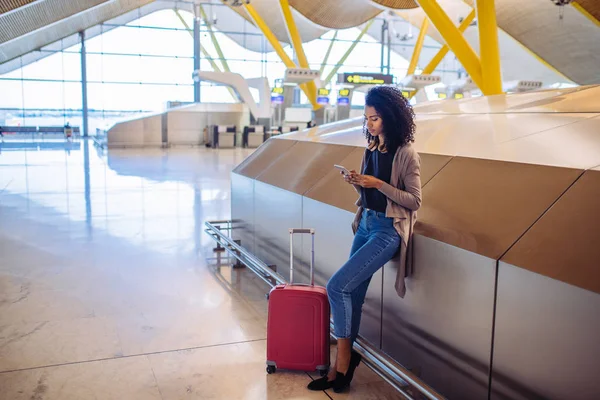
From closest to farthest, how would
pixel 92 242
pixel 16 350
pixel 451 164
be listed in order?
pixel 451 164, pixel 16 350, pixel 92 242

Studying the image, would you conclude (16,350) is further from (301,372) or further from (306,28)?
(306,28)

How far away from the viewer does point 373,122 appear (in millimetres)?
3537

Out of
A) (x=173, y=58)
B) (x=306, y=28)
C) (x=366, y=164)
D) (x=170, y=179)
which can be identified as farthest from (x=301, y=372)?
(x=306, y=28)

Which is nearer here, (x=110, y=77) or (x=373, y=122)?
(x=373, y=122)

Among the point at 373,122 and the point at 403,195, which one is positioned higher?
the point at 373,122

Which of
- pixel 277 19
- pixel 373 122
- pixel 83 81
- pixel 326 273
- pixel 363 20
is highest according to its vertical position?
pixel 277 19

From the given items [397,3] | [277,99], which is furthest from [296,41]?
[277,99]

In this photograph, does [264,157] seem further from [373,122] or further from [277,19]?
[277,19]

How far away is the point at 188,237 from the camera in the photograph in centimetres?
862

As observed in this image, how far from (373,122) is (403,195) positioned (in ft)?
1.61

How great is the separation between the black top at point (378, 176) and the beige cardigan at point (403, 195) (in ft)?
0.16

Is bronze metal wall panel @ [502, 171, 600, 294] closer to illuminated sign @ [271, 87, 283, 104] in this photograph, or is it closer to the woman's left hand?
the woman's left hand

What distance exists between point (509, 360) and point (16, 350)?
355 cm

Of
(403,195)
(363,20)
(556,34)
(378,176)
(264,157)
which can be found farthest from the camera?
(363,20)
